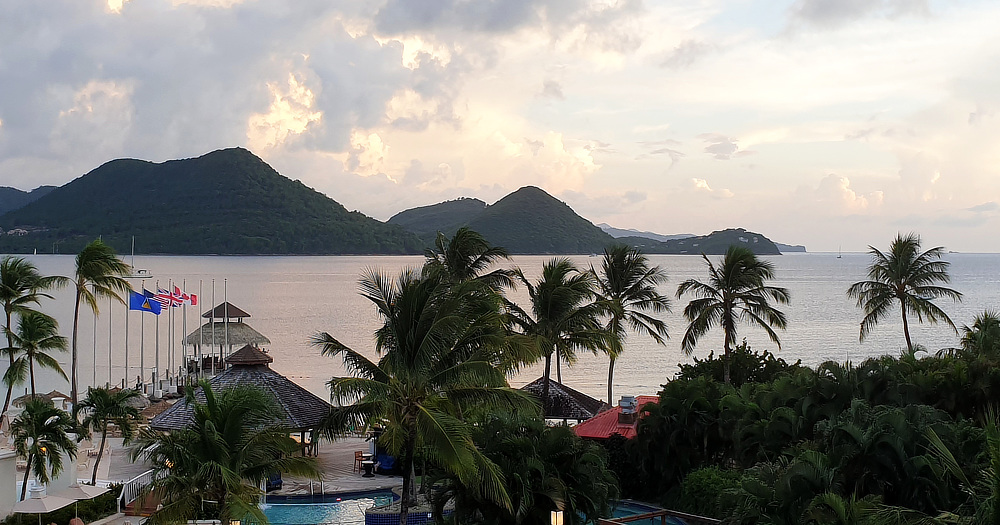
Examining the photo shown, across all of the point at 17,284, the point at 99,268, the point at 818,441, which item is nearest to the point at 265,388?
the point at 99,268

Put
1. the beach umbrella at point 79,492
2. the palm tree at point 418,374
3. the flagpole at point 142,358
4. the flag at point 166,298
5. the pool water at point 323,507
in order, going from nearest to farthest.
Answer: the palm tree at point 418,374 < the beach umbrella at point 79,492 < the pool water at point 323,507 < the flag at point 166,298 < the flagpole at point 142,358

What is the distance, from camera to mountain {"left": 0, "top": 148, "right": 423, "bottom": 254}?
17425cm

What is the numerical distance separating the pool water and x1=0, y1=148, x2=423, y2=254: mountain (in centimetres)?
16069

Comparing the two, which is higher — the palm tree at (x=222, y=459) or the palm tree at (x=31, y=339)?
the palm tree at (x=31, y=339)

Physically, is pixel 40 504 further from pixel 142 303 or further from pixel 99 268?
pixel 142 303

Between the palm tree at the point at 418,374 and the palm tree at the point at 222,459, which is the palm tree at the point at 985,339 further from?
the palm tree at the point at 222,459

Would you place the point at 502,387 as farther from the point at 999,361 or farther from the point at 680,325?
the point at 680,325

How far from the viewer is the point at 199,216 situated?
181375mm

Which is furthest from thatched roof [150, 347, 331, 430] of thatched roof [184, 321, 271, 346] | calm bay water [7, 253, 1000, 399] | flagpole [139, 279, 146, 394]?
calm bay water [7, 253, 1000, 399]

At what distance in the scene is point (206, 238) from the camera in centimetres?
17788

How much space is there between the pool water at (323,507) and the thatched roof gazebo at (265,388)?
1.73 metres

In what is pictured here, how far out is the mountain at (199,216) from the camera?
174 meters

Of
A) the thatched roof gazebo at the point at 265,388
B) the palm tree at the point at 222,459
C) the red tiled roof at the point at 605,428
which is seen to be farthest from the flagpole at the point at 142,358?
the palm tree at the point at 222,459

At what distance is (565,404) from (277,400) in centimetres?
926
